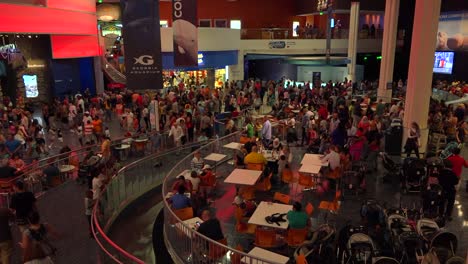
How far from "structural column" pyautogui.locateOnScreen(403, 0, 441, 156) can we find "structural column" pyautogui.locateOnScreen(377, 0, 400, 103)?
30.1ft

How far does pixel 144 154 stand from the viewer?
14.8m

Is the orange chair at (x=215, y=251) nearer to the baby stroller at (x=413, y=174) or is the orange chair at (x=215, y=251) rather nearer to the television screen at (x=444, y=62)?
the baby stroller at (x=413, y=174)

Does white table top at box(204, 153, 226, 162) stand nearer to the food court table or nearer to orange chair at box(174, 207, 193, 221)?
orange chair at box(174, 207, 193, 221)

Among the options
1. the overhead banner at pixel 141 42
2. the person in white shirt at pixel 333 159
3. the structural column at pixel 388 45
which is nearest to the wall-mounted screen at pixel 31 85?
the overhead banner at pixel 141 42

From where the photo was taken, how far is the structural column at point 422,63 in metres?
13.8

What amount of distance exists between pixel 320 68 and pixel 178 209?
28149mm

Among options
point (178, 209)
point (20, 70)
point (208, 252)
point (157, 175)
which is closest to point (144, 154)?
point (157, 175)

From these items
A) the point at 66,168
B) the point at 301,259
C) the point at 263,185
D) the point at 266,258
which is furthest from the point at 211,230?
the point at 66,168

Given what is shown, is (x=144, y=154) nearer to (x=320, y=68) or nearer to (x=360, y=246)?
(x=360, y=246)

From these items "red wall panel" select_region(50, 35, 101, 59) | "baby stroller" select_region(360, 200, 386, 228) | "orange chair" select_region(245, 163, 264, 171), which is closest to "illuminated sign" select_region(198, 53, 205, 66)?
"red wall panel" select_region(50, 35, 101, 59)

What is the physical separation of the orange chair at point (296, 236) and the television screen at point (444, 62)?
2704 cm

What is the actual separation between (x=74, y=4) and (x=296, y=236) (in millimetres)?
19537

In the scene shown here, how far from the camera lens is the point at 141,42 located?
11.8m

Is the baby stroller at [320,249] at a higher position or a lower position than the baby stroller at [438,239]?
lower
